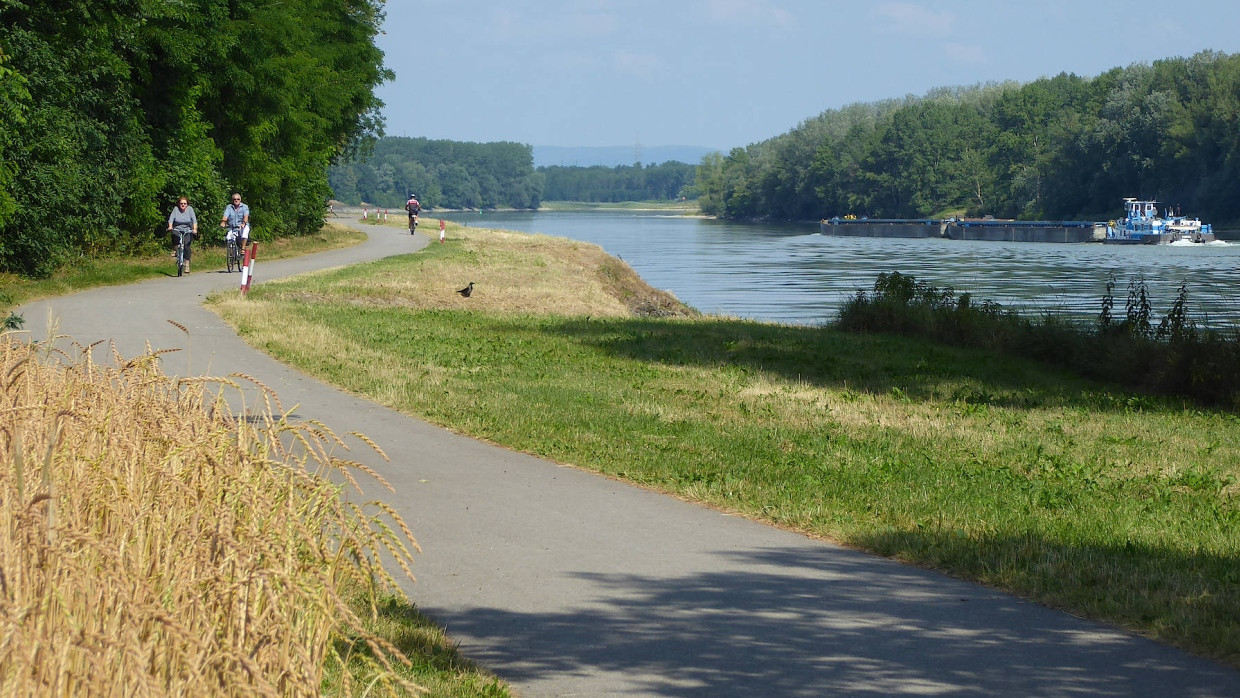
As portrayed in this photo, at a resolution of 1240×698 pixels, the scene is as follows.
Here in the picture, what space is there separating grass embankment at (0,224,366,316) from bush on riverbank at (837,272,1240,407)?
50.9 feet

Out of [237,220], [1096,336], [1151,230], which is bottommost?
[1096,336]

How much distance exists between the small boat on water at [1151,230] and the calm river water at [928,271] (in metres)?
1.57

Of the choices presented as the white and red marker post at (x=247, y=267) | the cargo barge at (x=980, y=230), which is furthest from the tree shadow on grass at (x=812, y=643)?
the cargo barge at (x=980, y=230)

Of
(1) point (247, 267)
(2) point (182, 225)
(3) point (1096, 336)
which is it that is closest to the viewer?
(3) point (1096, 336)

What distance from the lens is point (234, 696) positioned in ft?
12.0

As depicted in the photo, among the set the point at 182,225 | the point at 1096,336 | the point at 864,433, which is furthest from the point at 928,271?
the point at 864,433

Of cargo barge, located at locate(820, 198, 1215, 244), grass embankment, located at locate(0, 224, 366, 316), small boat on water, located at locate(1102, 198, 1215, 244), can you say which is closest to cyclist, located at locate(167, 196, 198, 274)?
grass embankment, located at locate(0, 224, 366, 316)

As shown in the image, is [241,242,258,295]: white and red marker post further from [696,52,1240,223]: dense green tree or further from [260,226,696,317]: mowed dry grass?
[696,52,1240,223]: dense green tree

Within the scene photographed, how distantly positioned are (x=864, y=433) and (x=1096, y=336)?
9647mm

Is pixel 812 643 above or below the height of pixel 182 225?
below

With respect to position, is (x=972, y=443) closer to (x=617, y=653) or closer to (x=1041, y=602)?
(x=1041, y=602)

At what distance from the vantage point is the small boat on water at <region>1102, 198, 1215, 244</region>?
302ft

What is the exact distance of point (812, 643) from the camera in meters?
5.88

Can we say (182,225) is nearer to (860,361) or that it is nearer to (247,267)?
(247,267)
